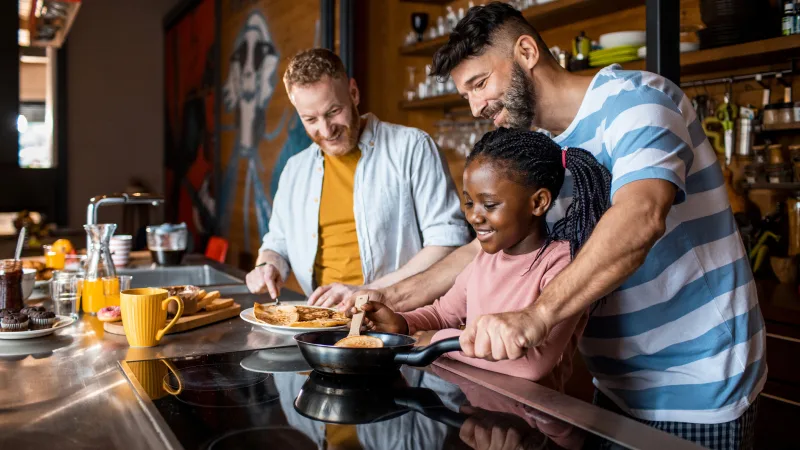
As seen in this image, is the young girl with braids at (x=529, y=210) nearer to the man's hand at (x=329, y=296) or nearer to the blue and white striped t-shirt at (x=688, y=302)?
the blue and white striped t-shirt at (x=688, y=302)

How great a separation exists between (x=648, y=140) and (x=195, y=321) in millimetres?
1175

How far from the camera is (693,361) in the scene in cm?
146

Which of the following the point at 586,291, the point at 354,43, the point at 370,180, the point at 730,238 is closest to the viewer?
the point at 586,291

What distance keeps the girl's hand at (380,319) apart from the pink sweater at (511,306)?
0.05 m

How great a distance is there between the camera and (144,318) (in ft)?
5.49

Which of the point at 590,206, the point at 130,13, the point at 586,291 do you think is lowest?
the point at 586,291

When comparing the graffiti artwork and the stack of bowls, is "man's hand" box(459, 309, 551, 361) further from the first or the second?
the graffiti artwork

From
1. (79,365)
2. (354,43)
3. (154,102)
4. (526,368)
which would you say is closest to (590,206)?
(526,368)

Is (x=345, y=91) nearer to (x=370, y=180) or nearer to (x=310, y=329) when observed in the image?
(x=370, y=180)

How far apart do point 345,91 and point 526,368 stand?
139cm

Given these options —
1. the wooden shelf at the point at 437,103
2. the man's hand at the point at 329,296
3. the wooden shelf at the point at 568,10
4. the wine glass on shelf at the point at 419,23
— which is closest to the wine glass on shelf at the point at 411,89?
the wooden shelf at the point at 437,103

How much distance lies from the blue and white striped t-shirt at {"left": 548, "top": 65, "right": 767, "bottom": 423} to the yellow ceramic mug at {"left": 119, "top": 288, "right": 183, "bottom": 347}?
3.16 ft

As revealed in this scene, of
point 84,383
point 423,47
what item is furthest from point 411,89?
point 84,383

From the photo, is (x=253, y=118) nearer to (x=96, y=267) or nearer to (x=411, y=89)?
(x=411, y=89)
